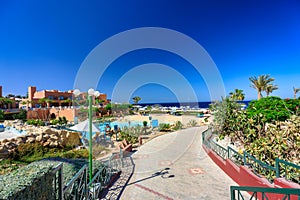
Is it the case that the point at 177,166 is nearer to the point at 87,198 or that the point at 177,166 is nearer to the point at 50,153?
the point at 87,198

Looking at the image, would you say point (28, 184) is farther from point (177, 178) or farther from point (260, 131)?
point (260, 131)

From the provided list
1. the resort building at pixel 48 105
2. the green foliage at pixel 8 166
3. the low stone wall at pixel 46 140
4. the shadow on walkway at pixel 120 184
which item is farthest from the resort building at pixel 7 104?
the shadow on walkway at pixel 120 184

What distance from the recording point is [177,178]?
549 centimetres

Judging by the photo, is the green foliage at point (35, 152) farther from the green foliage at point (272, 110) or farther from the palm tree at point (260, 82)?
the palm tree at point (260, 82)

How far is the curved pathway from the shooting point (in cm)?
442

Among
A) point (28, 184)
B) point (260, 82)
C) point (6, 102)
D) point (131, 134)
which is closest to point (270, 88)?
point (260, 82)

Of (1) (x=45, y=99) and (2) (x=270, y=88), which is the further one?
(1) (x=45, y=99)

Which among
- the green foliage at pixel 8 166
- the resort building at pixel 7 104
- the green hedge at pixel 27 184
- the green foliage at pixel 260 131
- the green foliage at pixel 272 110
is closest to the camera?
the green hedge at pixel 27 184

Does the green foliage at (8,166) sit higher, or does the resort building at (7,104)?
the resort building at (7,104)

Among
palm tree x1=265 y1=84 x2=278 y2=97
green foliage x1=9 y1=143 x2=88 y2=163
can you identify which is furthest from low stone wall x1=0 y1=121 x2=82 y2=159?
palm tree x1=265 y1=84 x2=278 y2=97

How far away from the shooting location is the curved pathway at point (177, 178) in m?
4.42

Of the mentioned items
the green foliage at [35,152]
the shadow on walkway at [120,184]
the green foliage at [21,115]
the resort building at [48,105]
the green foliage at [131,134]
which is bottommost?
the green foliage at [35,152]

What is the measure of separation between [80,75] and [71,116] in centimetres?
2251

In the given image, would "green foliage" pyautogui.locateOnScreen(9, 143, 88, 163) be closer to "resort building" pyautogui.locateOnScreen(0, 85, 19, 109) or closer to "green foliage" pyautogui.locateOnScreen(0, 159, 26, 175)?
"green foliage" pyautogui.locateOnScreen(0, 159, 26, 175)
